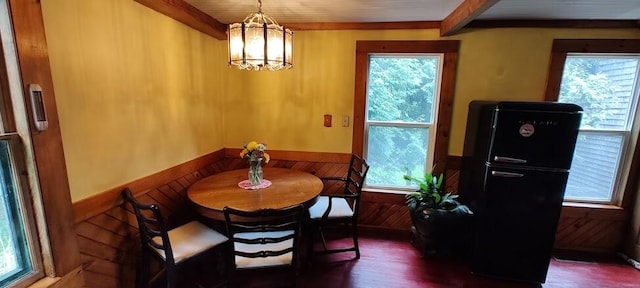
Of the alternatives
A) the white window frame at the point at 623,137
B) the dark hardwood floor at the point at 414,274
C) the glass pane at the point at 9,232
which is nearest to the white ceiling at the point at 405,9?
the white window frame at the point at 623,137

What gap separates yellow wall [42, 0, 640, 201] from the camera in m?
1.52

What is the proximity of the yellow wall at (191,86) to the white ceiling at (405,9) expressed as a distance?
174 mm

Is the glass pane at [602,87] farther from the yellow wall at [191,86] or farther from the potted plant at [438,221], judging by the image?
the potted plant at [438,221]

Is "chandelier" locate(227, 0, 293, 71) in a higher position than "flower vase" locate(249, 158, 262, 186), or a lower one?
higher

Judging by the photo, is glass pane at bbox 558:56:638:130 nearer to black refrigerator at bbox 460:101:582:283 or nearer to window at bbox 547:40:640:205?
window at bbox 547:40:640:205

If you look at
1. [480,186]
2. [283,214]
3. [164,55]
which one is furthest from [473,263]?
[164,55]

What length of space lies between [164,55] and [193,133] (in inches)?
27.9

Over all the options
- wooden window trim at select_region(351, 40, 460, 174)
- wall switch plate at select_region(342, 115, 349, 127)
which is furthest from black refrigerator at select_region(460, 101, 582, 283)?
wall switch plate at select_region(342, 115, 349, 127)

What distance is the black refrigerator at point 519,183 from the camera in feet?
6.51

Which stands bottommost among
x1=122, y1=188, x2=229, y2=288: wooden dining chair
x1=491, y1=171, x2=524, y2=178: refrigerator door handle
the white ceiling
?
x1=122, y1=188, x2=229, y2=288: wooden dining chair

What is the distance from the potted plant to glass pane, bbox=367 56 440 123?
70 cm

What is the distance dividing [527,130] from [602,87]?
4.07 feet

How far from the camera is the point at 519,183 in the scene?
2082mm

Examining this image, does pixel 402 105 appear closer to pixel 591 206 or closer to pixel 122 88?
pixel 591 206
